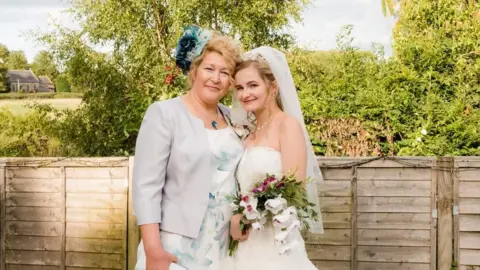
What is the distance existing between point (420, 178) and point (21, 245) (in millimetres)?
3316

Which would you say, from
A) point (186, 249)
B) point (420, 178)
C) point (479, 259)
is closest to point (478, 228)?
point (479, 259)

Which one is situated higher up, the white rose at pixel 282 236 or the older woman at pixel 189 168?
the older woman at pixel 189 168

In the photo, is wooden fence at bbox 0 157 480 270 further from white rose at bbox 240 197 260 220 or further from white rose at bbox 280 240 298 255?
white rose at bbox 240 197 260 220

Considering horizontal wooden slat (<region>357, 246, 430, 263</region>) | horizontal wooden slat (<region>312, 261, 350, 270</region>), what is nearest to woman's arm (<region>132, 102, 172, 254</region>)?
horizontal wooden slat (<region>312, 261, 350, 270</region>)

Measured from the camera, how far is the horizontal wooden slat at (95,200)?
5.38 metres

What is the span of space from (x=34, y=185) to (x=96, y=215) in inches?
25.0

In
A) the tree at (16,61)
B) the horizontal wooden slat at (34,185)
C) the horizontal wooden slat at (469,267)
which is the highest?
the tree at (16,61)

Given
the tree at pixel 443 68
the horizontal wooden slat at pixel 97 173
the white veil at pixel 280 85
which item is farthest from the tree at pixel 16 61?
the white veil at pixel 280 85

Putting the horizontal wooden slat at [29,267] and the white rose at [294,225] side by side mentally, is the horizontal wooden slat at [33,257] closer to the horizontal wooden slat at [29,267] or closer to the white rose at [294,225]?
the horizontal wooden slat at [29,267]

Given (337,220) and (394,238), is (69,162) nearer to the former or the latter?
(337,220)

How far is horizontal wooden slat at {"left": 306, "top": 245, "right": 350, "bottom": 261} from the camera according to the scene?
5191 mm

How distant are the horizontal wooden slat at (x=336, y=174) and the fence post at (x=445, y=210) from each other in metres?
0.69

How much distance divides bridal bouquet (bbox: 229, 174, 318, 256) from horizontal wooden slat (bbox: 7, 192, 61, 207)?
3.17 m

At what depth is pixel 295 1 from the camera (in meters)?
10.9
